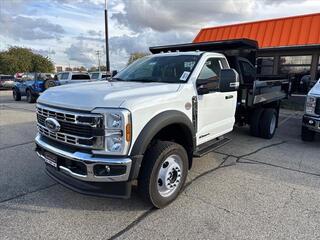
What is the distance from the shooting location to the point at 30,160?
17.2 feet

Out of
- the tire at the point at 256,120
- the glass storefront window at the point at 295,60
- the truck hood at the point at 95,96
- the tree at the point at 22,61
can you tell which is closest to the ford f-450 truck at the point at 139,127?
the truck hood at the point at 95,96

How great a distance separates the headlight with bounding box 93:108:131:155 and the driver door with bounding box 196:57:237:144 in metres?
1.55

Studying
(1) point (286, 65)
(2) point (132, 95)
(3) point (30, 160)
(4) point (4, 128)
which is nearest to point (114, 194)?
(2) point (132, 95)

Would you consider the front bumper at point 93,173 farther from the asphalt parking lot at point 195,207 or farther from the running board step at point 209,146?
the running board step at point 209,146

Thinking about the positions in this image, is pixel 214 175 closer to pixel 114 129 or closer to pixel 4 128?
pixel 114 129

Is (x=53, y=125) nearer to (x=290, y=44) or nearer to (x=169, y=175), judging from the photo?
(x=169, y=175)

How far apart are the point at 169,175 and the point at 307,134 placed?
4.68 meters

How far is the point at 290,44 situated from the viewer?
1457 cm

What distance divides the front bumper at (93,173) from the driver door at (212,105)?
1.63 metres

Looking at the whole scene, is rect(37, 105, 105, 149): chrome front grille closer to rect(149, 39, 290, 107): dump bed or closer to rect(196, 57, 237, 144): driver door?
rect(196, 57, 237, 144): driver door

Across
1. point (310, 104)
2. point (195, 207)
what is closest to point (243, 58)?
point (310, 104)

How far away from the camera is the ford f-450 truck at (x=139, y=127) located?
9.62ft

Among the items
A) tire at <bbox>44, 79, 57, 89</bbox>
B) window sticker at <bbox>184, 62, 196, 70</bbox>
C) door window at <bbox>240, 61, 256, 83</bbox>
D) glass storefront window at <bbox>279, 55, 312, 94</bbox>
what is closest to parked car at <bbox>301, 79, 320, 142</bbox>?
door window at <bbox>240, 61, 256, 83</bbox>

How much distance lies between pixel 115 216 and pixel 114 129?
3.74 feet
